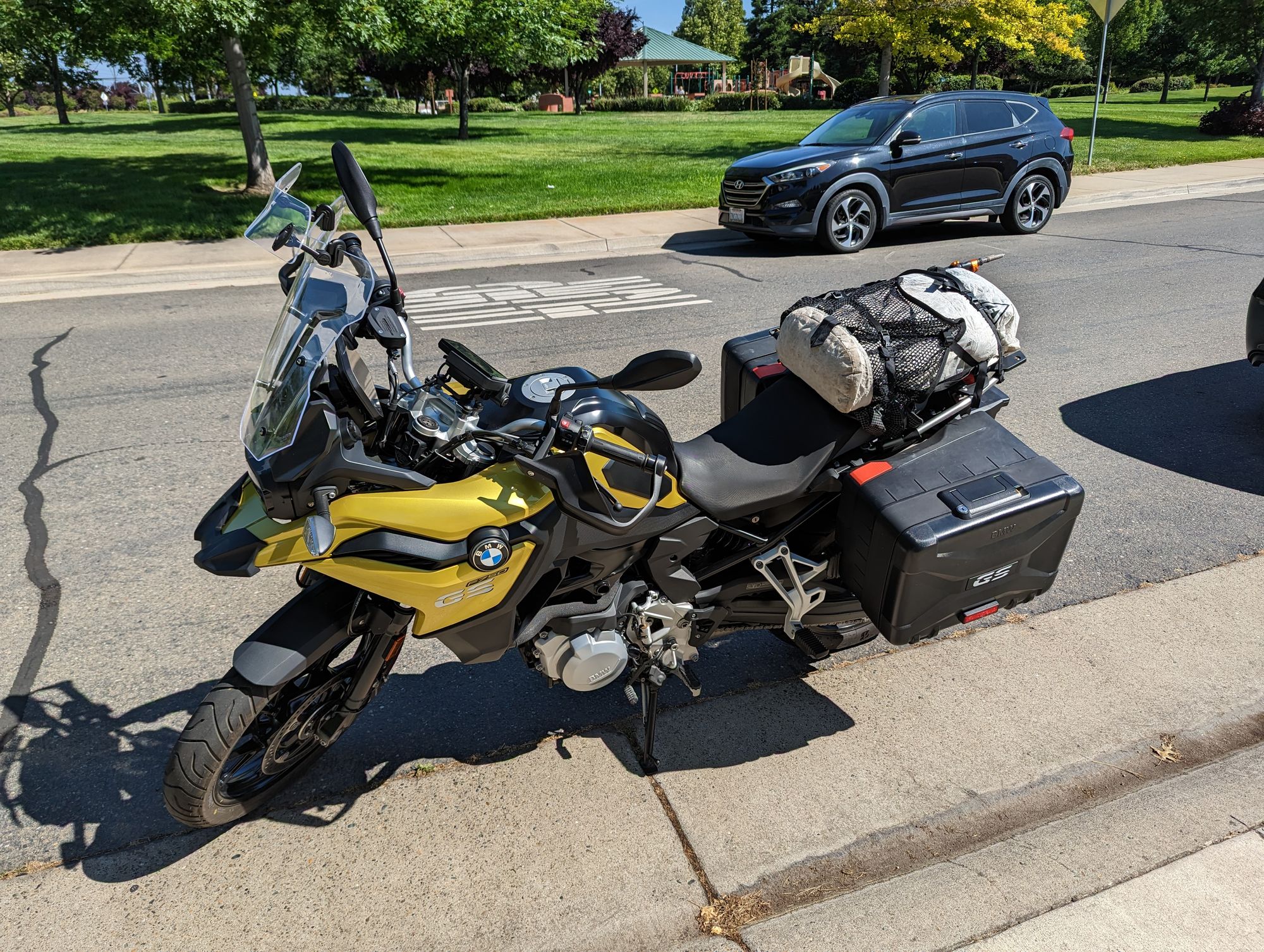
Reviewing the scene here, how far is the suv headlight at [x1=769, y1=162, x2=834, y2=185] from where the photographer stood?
10.4 metres

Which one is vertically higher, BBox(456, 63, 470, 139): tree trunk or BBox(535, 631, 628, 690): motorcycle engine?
BBox(456, 63, 470, 139): tree trunk

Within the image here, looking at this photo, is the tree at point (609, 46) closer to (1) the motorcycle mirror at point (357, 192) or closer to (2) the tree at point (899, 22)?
(2) the tree at point (899, 22)

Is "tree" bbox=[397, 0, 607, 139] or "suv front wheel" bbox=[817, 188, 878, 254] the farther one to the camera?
"tree" bbox=[397, 0, 607, 139]

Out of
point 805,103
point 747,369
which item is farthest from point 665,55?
point 747,369

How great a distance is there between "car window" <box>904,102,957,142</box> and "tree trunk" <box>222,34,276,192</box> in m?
8.72

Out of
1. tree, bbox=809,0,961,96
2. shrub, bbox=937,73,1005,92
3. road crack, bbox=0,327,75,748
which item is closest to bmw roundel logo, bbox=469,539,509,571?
road crack, bbox=0,327,75,748

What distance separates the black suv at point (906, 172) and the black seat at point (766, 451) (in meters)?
8.18

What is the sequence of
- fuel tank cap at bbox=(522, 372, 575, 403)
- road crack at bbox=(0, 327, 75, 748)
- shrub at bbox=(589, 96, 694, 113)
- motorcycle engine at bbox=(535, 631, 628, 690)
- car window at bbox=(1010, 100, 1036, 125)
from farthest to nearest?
shrub at bbox=(589, 96, 694, 113) < car window at bbox=(1010, 100, 1036, 125) < road crack at bbox=(0, 327, 75, 748) < motorcycle engine at bbox=(535, 631, 628, 690) < fuel tank cap at bbox=(522, 372, 575, 403)

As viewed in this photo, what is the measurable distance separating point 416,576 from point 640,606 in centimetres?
71

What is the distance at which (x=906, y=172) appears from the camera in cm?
1080

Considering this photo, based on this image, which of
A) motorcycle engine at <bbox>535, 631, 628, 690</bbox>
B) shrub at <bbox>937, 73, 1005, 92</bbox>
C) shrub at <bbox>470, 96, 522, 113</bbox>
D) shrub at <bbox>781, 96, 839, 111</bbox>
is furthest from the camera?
shrub at <bbox>937, 73, 1005, 92</bbox>

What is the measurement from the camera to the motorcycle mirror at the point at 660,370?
2037mm

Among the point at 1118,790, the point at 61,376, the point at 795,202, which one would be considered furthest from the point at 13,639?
the point at 795,202

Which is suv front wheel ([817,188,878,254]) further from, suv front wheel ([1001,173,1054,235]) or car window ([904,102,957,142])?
suv front wheel ([1001,173,1054,235])
